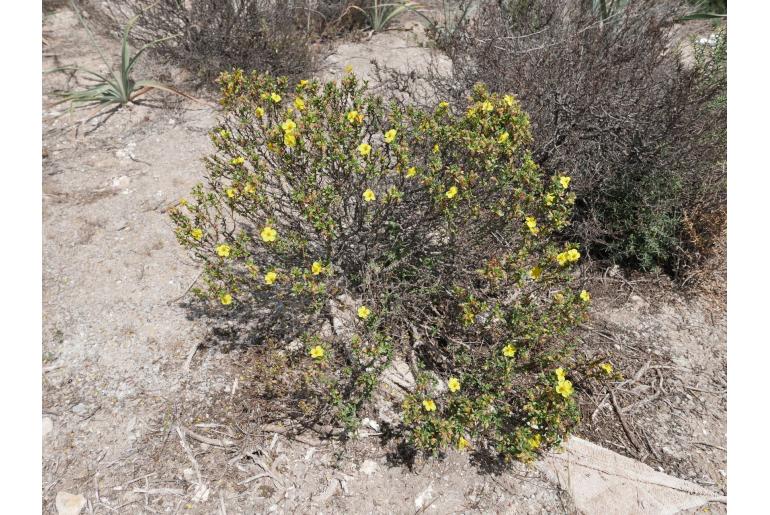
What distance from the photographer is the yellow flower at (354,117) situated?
83.1 inches

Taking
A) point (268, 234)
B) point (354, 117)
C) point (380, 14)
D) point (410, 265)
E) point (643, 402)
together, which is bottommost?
point (643, 402)

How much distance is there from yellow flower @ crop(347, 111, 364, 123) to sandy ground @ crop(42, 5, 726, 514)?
1.26 meters

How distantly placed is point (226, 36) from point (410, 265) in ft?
10.1

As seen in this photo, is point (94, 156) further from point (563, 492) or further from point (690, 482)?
point (690, 482)

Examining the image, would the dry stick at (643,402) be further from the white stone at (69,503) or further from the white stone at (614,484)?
the white stone at (69,503)

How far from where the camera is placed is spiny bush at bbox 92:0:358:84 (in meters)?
4.37

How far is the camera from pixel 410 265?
249 centimetres

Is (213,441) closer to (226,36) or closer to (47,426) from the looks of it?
(47,426)

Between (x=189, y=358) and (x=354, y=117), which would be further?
(x=189, y=358)

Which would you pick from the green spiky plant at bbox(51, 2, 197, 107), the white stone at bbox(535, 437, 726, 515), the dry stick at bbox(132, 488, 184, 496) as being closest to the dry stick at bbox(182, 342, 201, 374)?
the dry stick at bbox(132, 488, 184, 496)

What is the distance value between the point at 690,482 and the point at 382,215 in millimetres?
1843

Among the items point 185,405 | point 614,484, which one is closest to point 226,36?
point 185,405

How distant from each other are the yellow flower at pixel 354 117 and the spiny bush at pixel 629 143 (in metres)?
1.47

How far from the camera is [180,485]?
2.10 m
